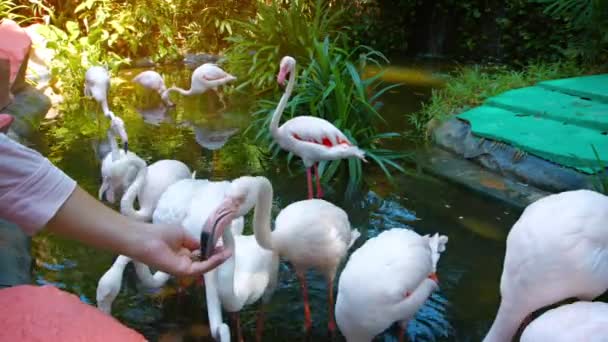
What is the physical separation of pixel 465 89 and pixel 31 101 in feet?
16.1

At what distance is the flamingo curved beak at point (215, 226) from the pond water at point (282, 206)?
0.85 metres

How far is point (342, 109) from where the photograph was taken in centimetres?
507

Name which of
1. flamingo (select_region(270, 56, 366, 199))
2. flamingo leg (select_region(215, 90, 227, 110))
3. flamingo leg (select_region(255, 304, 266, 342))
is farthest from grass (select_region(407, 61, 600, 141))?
flamingo leg (select_region(255, 304, 266, 342))

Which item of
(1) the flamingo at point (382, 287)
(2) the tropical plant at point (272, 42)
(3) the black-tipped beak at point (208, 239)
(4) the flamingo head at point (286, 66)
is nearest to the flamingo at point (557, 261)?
(1) the flamingo at point (382, 287)

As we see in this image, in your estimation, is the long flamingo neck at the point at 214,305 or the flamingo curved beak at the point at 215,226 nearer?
the flamingo curved beak at the point at 215,226

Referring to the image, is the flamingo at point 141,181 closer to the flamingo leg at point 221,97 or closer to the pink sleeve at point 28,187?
the pink sleeve at point 28,187

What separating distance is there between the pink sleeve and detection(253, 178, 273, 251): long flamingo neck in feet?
5.57

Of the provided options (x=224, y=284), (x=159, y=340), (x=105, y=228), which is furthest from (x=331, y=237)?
(x=105, y=228)

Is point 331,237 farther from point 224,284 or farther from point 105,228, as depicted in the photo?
point 105,228

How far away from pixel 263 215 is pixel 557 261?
4.37ft

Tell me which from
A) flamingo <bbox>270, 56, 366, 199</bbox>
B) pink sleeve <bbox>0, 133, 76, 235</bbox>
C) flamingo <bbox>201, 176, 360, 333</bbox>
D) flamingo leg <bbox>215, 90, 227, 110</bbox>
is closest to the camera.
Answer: pink sleeve <bbox>0, 133, 76, 235</bbox>

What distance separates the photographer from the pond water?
9.88 ft

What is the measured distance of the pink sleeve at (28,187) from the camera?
994mm

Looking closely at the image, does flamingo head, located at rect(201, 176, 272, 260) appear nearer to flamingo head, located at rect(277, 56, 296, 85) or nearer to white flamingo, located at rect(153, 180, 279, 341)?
white flamingo, located at rect(153, 180, 279, 341)
